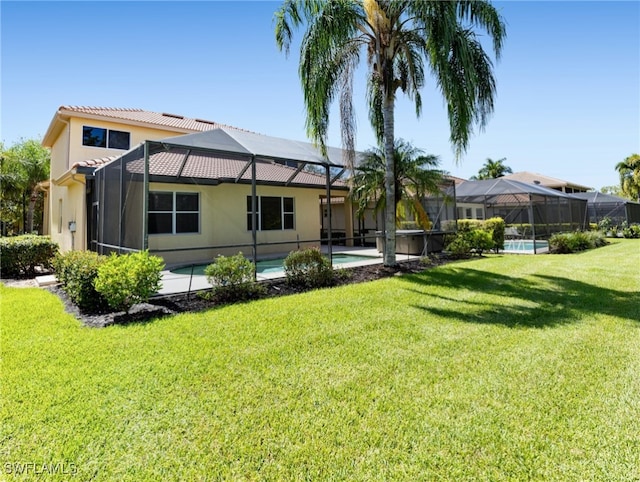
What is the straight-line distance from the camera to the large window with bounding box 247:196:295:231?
13719mm

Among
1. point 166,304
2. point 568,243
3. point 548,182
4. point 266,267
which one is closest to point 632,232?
point 548,182

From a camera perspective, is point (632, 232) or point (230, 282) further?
point (632, 232)

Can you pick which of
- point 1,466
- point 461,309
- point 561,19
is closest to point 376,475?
point 1,466

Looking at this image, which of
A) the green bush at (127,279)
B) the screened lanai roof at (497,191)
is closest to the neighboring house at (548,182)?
the screened lanai roof at (497,191)

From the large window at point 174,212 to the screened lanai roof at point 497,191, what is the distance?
46.8ft

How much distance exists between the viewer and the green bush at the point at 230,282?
6531 mm

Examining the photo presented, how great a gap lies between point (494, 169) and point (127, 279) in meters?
52.9

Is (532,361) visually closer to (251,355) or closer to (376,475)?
(376,475)

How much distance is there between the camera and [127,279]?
5.36 meters

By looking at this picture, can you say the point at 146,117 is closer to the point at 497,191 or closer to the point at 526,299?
the point at 526,299

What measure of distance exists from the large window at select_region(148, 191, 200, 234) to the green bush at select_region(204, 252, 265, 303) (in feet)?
19.2

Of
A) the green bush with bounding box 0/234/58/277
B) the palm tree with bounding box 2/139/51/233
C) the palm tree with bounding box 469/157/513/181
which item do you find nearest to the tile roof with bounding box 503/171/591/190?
the palm tree with bounding box 469/157/513/181

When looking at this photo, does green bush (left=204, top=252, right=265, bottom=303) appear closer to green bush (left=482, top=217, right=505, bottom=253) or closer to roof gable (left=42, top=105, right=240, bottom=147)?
roof gable (left=42, top=105, right=240, bottom=147)

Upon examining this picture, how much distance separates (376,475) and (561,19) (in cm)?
1291
